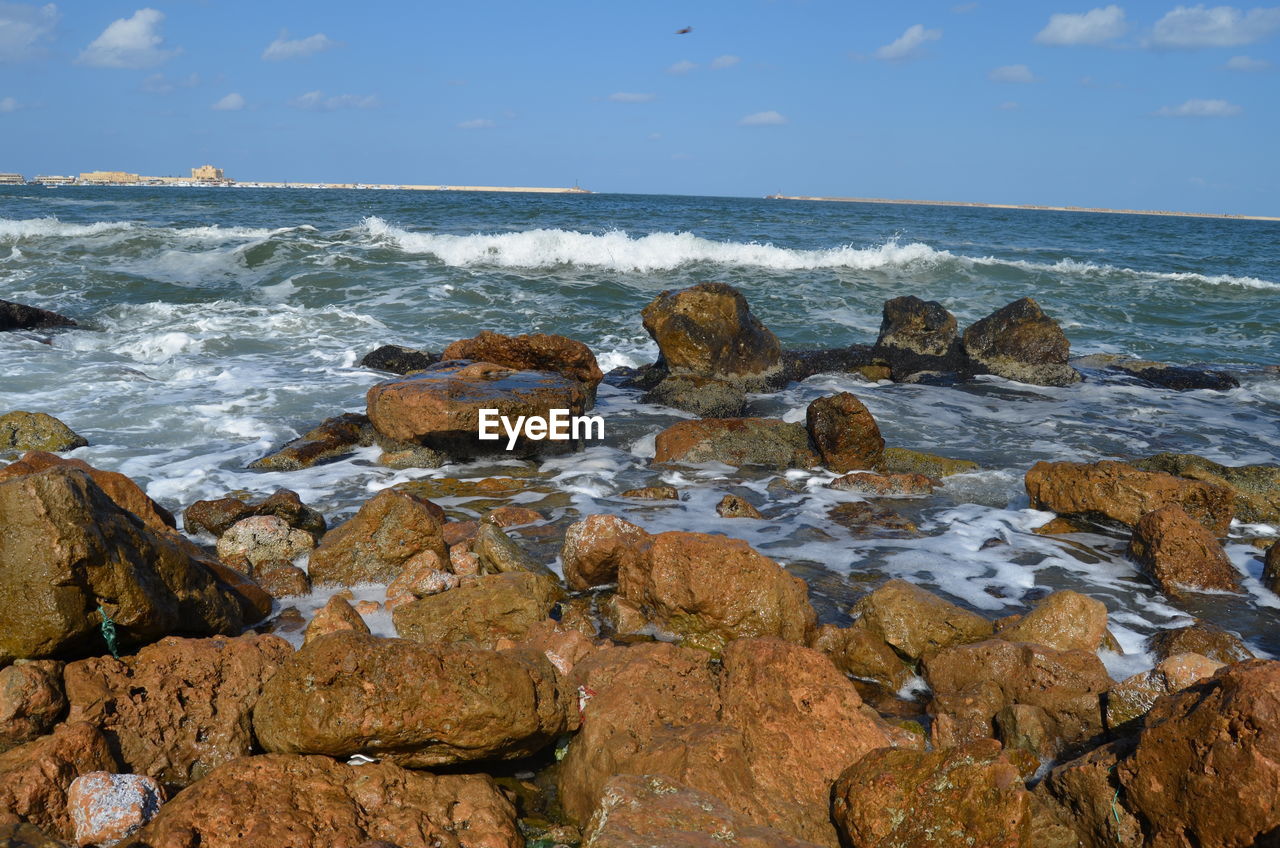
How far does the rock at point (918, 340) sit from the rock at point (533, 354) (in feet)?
14.6

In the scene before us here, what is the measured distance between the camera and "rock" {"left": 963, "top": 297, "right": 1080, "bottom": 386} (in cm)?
1092

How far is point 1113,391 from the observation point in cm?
1069

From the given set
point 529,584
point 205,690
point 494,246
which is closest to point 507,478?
point 529,584

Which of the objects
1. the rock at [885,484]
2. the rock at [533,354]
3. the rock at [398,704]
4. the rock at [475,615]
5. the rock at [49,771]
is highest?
the rock at [533,354]

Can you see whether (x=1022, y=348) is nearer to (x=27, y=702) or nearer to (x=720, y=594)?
(x=720, y=594)

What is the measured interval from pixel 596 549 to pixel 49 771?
8.15 ft

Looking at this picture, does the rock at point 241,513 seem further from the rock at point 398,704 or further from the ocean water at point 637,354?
the rock at point 398,704

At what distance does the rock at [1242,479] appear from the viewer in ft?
19.8

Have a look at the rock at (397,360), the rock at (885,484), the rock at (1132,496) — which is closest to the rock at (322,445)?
the rock at (397,360)

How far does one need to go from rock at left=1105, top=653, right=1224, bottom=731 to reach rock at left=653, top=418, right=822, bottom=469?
398 centimetres

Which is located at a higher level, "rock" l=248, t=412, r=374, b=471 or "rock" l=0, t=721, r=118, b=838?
"rock" l=0, t=721, r=118, b=838

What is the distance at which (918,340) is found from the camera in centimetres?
1134

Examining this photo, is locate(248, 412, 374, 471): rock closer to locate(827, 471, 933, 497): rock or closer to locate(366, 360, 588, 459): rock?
locate(366, 360, 588, 459): rock

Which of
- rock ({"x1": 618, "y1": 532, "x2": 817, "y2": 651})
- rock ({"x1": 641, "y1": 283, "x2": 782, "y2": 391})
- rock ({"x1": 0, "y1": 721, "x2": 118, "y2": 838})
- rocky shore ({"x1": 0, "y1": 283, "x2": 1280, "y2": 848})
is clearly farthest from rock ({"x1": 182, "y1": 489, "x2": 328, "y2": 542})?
rock ({"x1": 641, "y1": 283, "x2": 782, "y2": 391})
